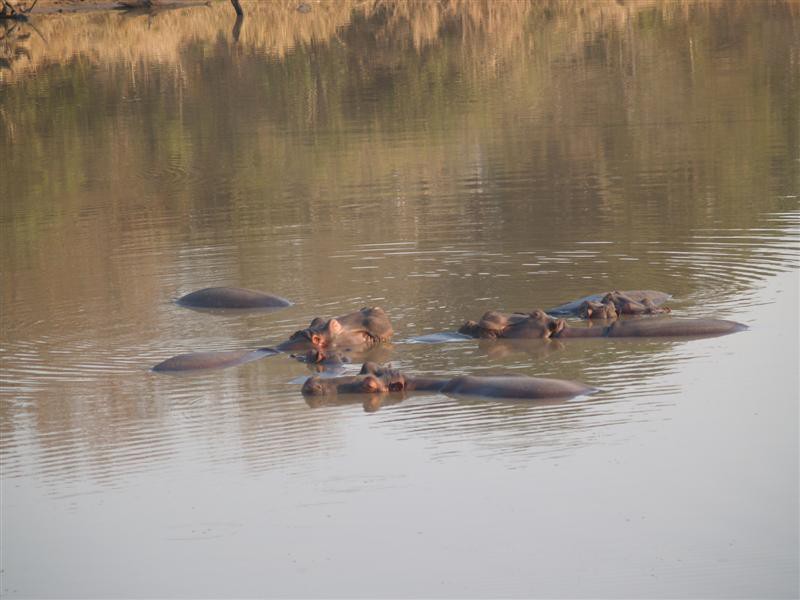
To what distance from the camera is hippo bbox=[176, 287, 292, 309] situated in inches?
509

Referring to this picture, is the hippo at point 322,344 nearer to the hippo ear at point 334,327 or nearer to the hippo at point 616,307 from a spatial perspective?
the hippo ear at point 334,327

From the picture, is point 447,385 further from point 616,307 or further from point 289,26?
point 289,26

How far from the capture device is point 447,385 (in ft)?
33.1

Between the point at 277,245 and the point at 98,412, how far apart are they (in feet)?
18.7

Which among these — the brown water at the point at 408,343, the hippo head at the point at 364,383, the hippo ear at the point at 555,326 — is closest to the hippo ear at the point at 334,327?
the brown water at the point at 408,343

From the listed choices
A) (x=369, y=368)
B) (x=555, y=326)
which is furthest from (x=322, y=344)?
(x=555, y=326)

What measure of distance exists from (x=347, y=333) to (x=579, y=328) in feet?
5.54

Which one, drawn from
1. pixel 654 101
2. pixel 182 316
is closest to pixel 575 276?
pixel 182 316

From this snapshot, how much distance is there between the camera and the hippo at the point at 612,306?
Answer: 11602mm

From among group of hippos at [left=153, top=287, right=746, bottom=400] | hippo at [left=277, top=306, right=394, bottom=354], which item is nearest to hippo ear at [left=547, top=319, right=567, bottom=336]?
group of hippos at [left=153, top=287, right=746, bottom=400]

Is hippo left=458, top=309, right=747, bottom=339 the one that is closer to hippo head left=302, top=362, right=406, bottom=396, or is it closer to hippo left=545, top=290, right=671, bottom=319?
hippo left=545, top=290, right=671, bottom=319

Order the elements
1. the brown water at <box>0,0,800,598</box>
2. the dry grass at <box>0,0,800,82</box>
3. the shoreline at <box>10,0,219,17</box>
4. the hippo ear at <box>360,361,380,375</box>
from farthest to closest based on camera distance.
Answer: the shoreline at <box>10,0,219,17</box> → the dry grass at <box>0,0,800,82</box> → the hippo ear at <box>360,361,380,375</box> → the brown water at <box>0,0,800,598</box>

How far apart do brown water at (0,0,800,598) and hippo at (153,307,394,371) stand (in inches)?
7.0

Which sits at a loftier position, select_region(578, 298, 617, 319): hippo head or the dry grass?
the dry grass
